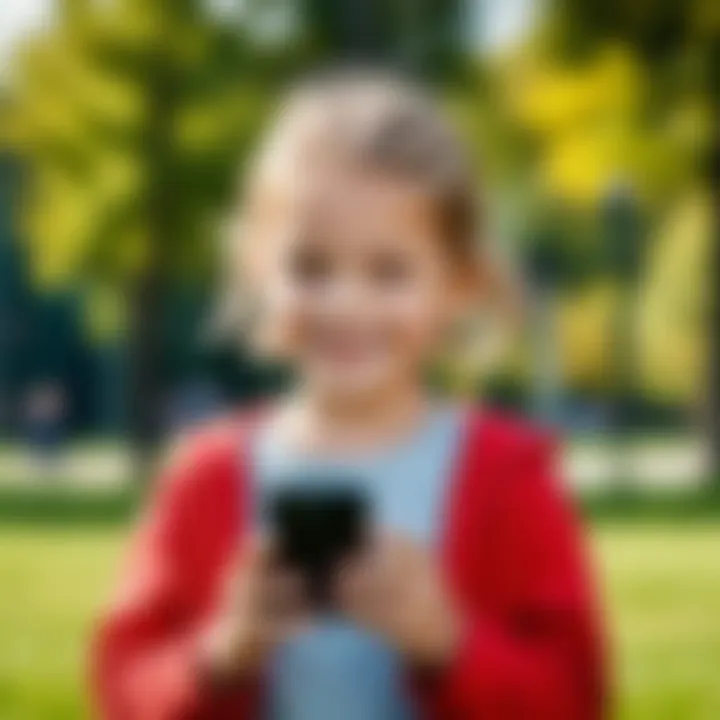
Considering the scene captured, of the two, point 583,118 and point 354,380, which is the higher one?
point 583,118

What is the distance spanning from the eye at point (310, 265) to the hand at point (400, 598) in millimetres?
92

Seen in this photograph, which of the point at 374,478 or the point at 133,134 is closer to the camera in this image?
the point at 374,478

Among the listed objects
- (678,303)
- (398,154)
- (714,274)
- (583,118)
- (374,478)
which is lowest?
(678,303)

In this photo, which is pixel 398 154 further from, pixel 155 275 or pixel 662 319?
pixel 662 319

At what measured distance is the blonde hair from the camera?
63 cm

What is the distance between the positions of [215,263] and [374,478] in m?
1.43

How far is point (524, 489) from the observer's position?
0.64m

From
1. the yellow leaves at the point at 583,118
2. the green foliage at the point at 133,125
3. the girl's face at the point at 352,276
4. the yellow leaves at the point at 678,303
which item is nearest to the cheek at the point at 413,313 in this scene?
the girl's face at the point at 352,276

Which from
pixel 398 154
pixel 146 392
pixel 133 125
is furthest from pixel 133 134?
pixel 398 154

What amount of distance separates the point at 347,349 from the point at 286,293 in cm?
3

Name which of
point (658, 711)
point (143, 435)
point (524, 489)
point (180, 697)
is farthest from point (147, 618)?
point (143, 435)

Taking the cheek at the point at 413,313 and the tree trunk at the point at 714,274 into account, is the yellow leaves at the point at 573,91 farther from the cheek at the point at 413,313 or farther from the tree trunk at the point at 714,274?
the cheek at the point at 413,313

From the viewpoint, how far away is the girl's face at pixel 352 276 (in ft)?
2.06

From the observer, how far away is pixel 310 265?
635mm
